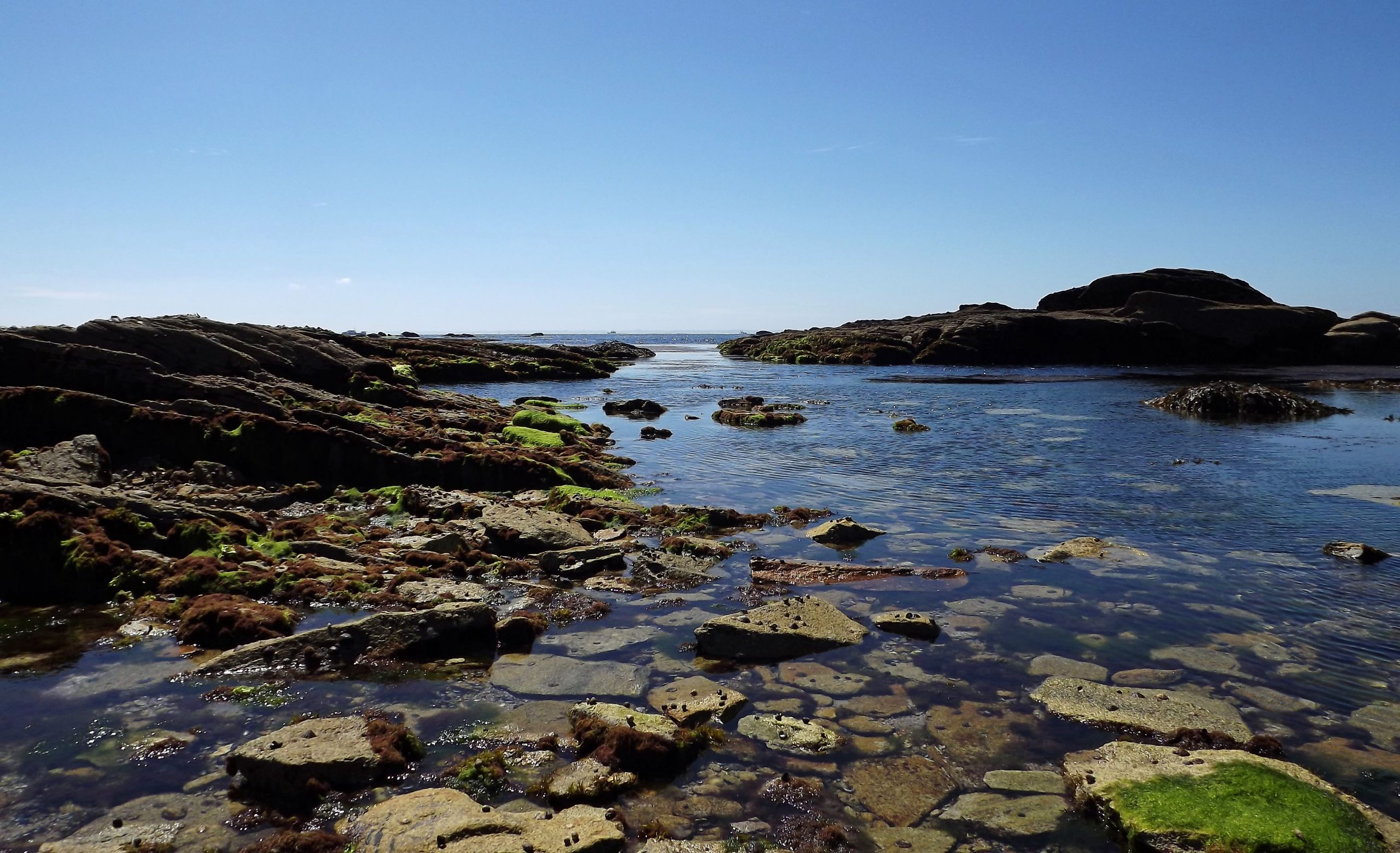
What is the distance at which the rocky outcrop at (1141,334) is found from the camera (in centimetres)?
9938

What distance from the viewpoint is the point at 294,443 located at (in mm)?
23922

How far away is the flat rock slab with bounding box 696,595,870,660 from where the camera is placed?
41.3 ft

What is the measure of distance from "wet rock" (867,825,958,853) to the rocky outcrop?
368ft

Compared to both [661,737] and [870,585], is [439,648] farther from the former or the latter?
[870,585]

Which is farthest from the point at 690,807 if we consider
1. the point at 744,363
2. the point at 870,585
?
the point at 744,363

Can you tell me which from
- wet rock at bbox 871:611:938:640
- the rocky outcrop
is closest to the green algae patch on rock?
wet rock at bbox 871:611:938:640

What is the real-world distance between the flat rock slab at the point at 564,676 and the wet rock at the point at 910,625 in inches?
174

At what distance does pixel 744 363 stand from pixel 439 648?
116 meters

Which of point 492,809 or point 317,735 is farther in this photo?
point 317,735

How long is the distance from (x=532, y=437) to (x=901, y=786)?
2633 cm

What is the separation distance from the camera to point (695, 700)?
35.6 ft

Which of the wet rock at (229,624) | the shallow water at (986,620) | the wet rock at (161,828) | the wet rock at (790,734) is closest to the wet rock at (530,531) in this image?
the shallow water at (986,620)

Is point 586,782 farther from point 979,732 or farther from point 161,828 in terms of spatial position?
point 979,732

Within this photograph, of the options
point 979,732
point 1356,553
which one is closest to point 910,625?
point 979,732
